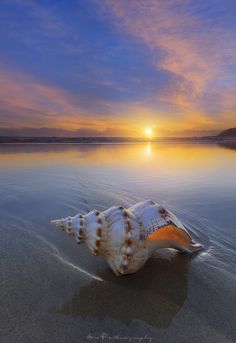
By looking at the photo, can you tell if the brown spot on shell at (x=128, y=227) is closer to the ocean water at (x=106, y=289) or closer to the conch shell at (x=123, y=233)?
the conch shell at (x=123, y=233)

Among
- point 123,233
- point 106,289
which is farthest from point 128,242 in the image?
point 106,289

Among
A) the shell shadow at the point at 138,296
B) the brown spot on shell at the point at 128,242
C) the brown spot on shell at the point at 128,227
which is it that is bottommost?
the shell shadow at the point at 138,296

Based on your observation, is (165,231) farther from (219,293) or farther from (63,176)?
(63,176)

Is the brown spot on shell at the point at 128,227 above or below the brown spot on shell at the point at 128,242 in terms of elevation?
above

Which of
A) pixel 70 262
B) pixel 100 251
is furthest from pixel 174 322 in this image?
pixel 70 262

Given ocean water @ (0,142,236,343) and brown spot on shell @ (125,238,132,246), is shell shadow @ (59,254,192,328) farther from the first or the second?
brown spot on shell @ (125,238,132,246)

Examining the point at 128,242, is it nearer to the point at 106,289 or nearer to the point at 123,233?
the point at 123,233

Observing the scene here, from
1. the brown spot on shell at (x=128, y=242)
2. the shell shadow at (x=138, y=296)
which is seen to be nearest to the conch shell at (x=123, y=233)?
the brown spot on shell at (x=128, y=242)
